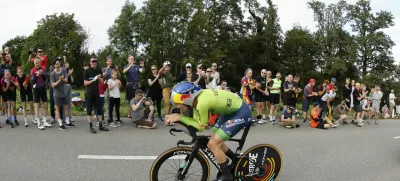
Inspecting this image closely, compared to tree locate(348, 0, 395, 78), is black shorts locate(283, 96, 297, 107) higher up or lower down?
lower down

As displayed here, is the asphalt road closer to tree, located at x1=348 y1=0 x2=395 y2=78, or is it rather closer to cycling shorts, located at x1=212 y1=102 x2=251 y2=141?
cycling shorts, located at x1=212 y1=102 x2=251 y2=141

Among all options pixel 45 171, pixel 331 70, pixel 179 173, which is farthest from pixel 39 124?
pixel 331 70

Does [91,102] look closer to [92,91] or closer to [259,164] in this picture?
[92,91]

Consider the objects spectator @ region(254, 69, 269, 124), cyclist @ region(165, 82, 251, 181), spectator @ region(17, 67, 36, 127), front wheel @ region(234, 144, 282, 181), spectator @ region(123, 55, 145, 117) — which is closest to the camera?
cyclist @ region(165, 82, 251, 181)

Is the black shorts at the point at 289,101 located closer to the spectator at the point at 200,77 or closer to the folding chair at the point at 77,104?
the spectator at the point at 200,77

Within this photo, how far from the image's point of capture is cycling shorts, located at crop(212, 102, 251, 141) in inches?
185

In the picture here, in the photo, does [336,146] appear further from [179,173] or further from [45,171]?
[45,171]

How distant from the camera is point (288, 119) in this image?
11141 millimetres

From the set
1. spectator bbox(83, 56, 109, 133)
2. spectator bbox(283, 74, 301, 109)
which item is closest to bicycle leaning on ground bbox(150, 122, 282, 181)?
spectator bbox(83, 56, 109, 133)

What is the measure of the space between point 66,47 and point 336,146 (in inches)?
2270

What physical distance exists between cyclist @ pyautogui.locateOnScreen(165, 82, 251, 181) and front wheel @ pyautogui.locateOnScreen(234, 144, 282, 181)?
0.22 metres

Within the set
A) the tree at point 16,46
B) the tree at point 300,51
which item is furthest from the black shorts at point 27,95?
the tree at point 16,46

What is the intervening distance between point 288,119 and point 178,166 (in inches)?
282

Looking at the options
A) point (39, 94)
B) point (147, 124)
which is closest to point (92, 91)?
point (39, 94)
